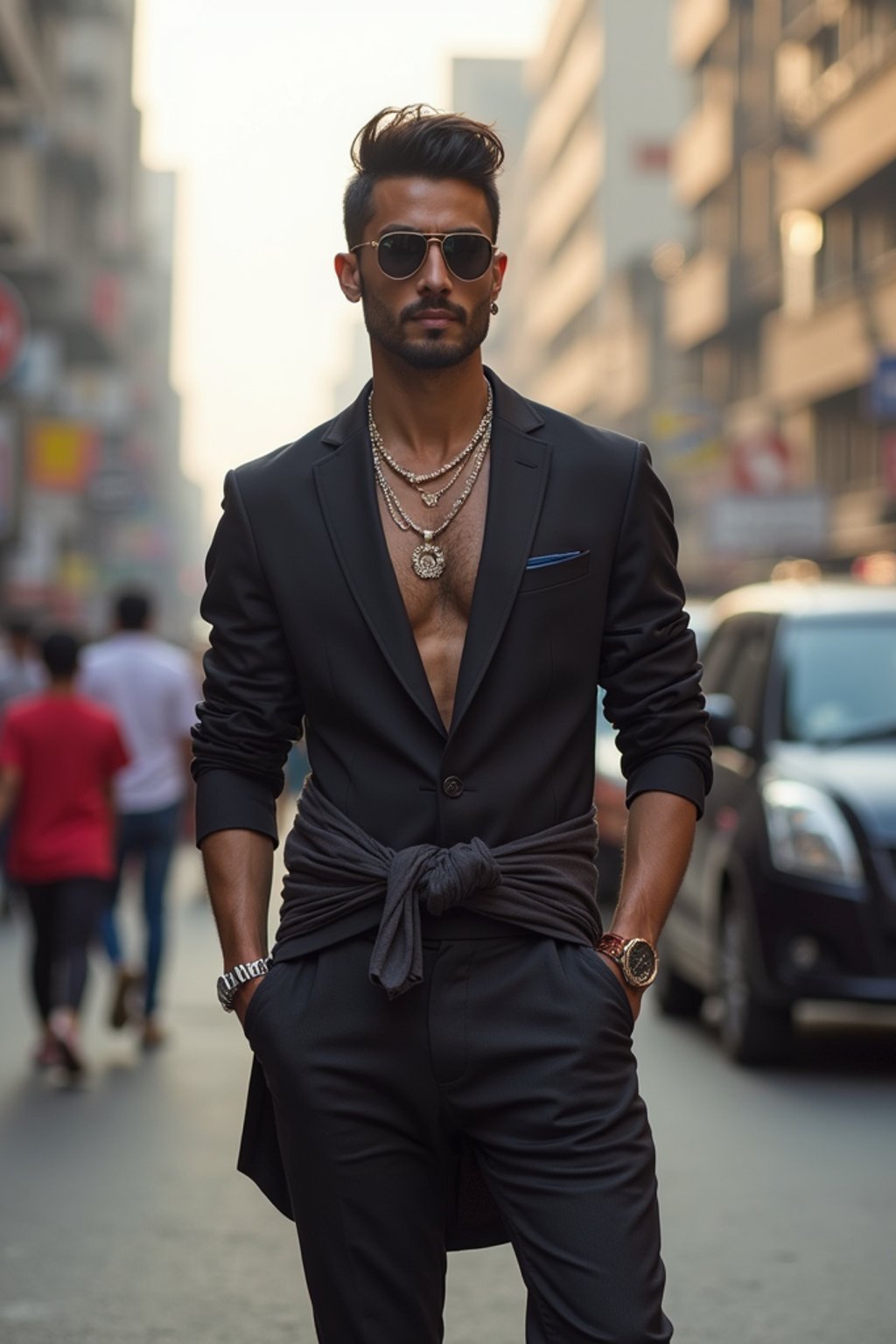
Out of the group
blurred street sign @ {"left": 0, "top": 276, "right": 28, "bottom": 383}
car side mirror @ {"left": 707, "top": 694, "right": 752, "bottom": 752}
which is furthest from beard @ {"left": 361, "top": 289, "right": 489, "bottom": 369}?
blurred street sign @ {"left": 0, "top": 276, "right": 28, "bottom": 383}

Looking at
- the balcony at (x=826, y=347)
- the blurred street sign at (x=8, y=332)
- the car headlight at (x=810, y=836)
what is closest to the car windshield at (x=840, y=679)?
the car headlight at (x=810, y=836)

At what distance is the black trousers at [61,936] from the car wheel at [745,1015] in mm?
2622

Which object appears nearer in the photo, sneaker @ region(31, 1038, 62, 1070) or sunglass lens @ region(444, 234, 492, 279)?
sunglass lens @ region(444, 234, 492, 279)

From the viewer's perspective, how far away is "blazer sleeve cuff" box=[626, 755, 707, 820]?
3.65 meters

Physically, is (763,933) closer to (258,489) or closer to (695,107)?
(258,489)

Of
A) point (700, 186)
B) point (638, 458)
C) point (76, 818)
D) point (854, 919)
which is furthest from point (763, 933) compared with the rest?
point (700, 186)

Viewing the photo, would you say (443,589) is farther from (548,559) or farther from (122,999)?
(122,999)

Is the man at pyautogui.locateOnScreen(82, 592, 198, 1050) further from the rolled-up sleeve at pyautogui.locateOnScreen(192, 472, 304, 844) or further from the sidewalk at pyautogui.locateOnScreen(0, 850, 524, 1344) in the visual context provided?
the rolled-up sleeve at pyautogui.locateOnScreen(192, 472, 304, 844)

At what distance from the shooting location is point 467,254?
3656 millimetres

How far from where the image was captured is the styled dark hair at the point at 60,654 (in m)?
10.9

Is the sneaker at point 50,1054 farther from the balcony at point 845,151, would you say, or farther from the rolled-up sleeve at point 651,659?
the balcony at point 845,151

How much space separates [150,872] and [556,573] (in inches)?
340

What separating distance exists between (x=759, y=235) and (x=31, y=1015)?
41473 mm

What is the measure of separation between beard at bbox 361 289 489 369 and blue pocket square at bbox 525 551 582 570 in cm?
30
